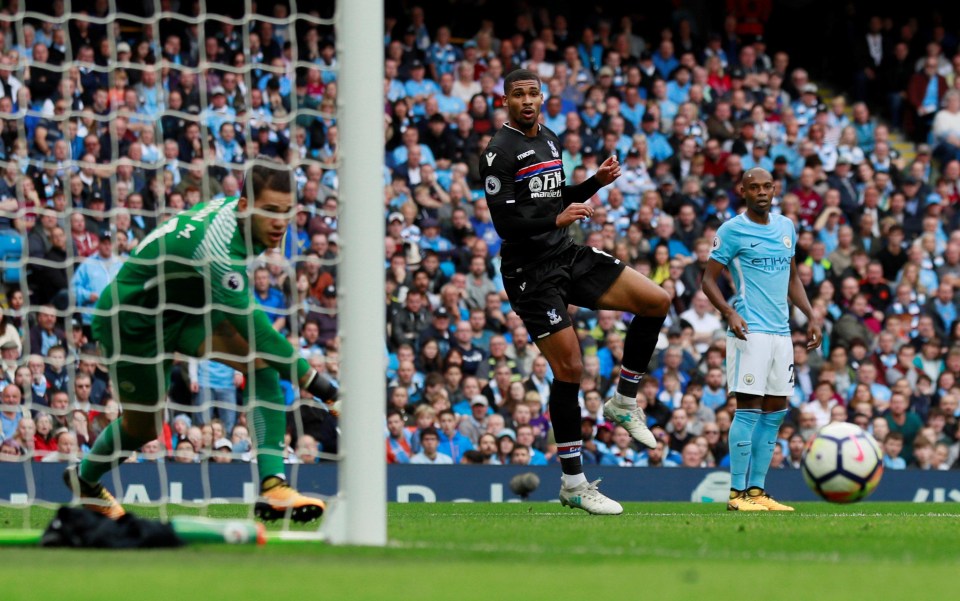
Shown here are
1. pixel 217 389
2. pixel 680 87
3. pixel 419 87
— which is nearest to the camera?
pixel 217 389

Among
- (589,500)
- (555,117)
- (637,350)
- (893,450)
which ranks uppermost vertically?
(555,117)

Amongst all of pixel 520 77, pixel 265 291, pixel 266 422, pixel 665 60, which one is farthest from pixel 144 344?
pixel 665 60

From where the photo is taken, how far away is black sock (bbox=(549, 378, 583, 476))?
28.0 ft

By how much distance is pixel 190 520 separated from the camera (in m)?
5.97

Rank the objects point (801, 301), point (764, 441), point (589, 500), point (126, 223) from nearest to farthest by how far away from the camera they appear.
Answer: point (589, 500), point (764, 441), point (801, 301), point (126, 223)

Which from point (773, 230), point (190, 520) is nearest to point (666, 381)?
point (773, 230)

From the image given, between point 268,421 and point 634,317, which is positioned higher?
point 634,317

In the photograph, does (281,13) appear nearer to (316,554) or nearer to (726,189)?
(726,189)

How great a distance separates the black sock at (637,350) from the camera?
352 inches

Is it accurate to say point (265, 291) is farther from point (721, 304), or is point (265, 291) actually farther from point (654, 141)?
point (654, 141)

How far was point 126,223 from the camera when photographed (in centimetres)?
1235

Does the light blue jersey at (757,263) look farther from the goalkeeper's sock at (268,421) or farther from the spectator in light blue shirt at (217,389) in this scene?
the spectator in light blue shirt at (217,389)

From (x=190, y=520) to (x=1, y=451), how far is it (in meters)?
4.60

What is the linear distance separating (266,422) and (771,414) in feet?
11.8
